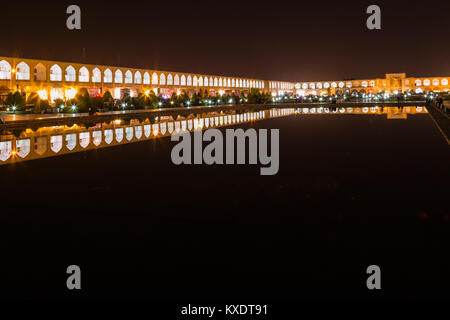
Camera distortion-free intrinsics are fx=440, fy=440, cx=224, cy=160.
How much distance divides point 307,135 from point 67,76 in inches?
778

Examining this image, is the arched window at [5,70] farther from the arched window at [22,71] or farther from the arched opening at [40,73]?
the arched opening at [40,73]

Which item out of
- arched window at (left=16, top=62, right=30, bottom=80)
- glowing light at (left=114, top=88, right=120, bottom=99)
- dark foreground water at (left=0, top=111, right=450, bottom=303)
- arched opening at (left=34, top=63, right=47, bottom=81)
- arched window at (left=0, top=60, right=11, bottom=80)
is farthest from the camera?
glowing light at (left=114, top=88, right=120, bottom=99)

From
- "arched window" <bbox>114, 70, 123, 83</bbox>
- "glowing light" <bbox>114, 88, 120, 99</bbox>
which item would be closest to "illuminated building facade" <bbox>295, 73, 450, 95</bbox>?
"arched window" <bbox>114, 70, 123, 83</bbox>

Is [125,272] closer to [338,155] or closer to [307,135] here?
[338,155]

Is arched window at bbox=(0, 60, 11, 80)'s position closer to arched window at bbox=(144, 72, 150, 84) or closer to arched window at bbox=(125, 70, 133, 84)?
arched window at bbox=(125, 70, 133, 84)

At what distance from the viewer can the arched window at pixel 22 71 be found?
22.7 meters

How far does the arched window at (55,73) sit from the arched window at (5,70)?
3146 millimetres

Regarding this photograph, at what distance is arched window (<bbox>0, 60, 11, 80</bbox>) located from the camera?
2178 cm

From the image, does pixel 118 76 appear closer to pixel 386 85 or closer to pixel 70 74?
pixel 70 74

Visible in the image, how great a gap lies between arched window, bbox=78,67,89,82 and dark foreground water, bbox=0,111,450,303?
22.6m

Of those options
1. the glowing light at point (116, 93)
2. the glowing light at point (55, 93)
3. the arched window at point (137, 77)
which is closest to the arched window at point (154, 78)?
the arched window at point (137, 77)

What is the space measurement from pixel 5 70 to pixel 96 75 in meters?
7.30

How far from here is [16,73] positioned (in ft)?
74.1
